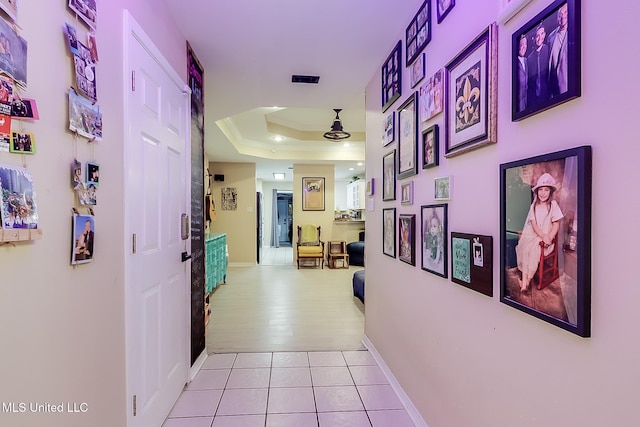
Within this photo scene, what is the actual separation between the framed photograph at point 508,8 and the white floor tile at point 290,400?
87.0 inches

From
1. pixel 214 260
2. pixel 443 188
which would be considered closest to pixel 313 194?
pixel 214 260

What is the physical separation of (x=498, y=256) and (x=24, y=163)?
1.53 m

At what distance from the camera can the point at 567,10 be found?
86cm

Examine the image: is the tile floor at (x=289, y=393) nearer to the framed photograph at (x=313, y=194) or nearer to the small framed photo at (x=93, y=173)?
the small framed photo at (x=93, y=173)

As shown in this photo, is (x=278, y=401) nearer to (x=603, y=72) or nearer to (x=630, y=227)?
(x=630, y=227)

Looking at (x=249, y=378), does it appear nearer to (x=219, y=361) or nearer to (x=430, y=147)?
(x=219, y=361)

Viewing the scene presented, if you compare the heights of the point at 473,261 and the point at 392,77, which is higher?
the point at 392,77

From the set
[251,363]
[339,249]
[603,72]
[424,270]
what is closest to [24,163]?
[603,72]

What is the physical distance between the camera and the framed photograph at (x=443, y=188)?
4.90ft

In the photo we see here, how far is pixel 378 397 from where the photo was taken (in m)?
2.10

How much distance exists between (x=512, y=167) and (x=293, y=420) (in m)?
1.78

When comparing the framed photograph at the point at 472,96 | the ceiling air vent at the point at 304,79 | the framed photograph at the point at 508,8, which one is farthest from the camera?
the ceiling air vent at the point at 304,79

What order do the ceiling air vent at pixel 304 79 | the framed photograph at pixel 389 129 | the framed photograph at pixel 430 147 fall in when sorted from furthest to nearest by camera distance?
the ceiling air vent at pixel 304 79, the framed photograph at pixel 389 129, the framed photograph at pixel 430 147

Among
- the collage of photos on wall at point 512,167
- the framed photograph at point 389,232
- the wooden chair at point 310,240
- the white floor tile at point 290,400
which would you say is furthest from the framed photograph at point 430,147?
the wooden chair at point 310,240
